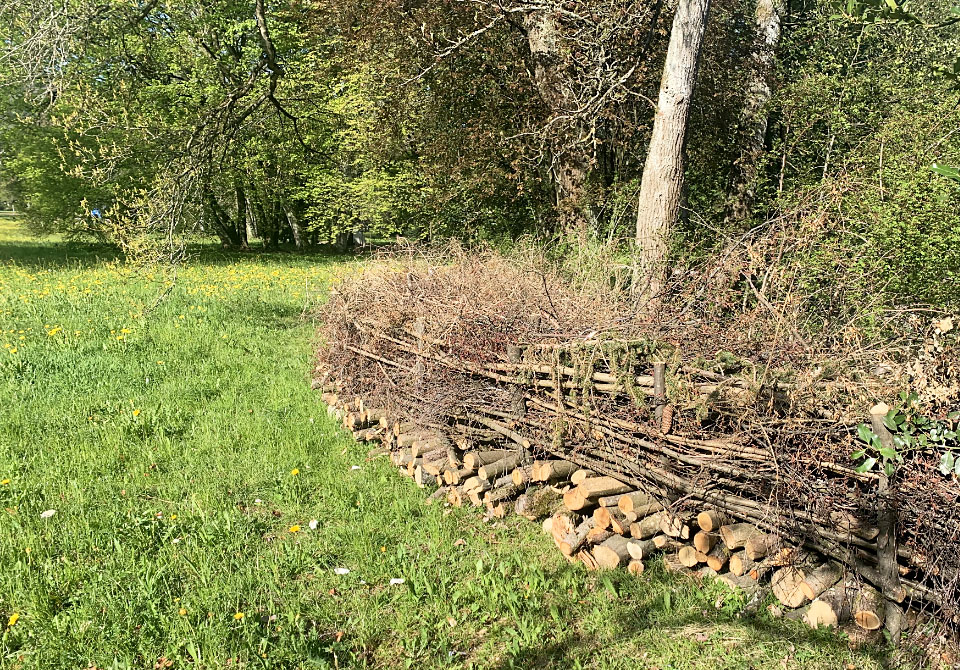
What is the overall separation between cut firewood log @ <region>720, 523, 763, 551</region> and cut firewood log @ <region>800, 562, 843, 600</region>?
1.01ft

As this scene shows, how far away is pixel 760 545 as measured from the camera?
127 inches

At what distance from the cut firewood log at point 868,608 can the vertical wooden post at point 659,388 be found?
1.23 metres

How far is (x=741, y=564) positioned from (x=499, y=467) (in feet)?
5.36

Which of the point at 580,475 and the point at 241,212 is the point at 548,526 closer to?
the point at 580,475

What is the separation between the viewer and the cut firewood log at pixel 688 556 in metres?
3.40

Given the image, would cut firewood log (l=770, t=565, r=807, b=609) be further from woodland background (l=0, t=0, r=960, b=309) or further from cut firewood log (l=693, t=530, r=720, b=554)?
woodland background (l=0, t=0, r=960, b=309)

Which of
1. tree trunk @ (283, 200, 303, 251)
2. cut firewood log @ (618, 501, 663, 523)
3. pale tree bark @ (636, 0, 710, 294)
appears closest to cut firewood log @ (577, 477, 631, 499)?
cut firewood log @ (618, 501, 663, 523)

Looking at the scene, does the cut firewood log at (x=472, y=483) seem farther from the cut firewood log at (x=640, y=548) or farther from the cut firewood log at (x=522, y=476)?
the cut firewood log at (x=640, y=548)

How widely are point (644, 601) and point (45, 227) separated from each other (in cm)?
2282

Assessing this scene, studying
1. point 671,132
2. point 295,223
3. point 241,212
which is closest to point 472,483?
point 671,132

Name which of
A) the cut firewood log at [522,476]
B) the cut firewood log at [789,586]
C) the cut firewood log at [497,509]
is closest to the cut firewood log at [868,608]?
the cut firewood log at [789,586]

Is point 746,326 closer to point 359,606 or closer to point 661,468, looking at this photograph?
point 661,468

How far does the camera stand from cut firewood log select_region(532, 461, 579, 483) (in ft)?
13.0

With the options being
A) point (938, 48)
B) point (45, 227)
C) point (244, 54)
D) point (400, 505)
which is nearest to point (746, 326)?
point (400, 505)
